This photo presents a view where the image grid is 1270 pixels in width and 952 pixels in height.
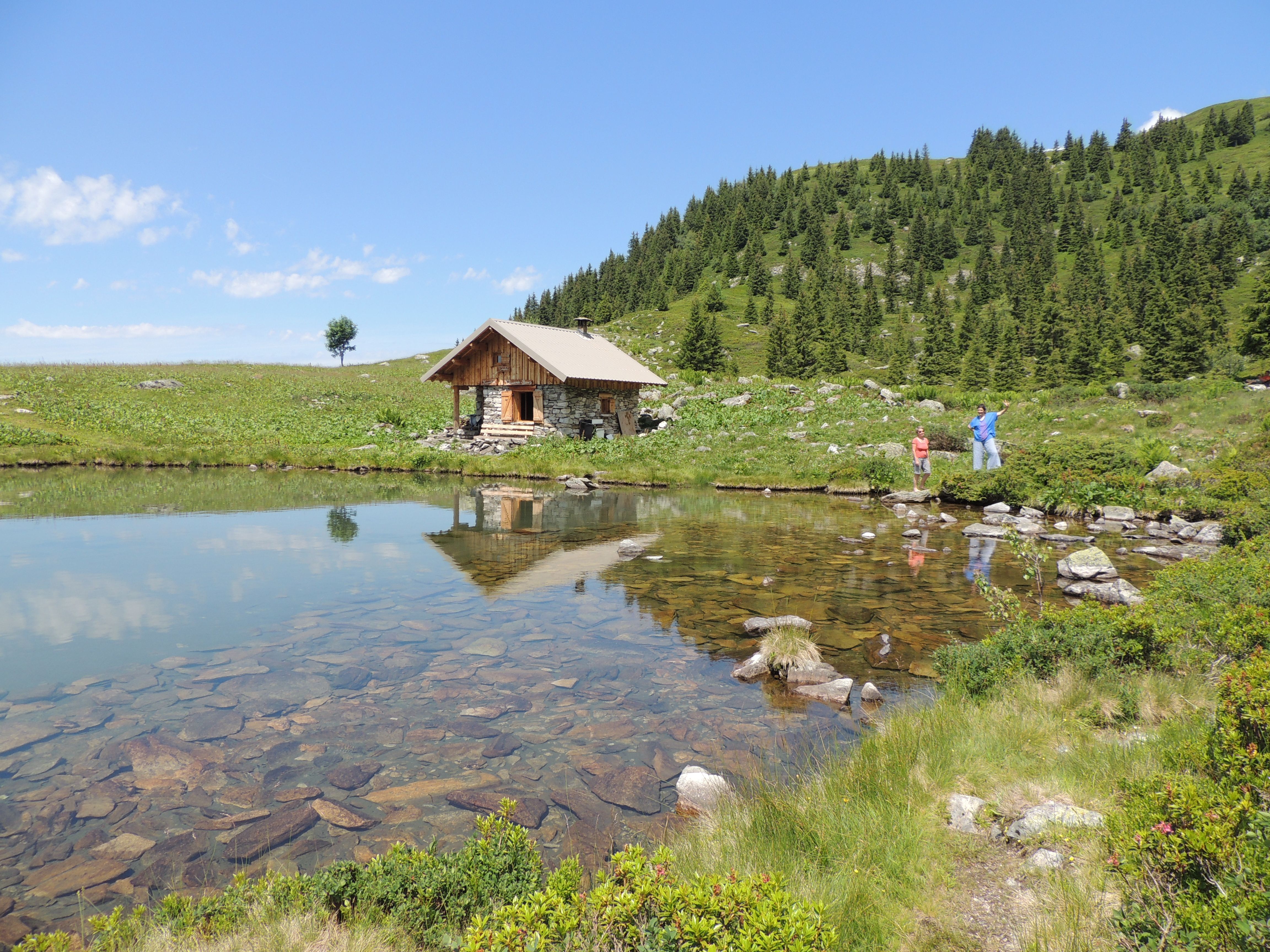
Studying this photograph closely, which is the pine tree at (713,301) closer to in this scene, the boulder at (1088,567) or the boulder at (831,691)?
the boulder at (1088,567)

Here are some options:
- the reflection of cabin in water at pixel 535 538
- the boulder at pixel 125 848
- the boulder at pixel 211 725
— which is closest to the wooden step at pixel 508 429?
the reflection of cabin in water at pixel 535 538

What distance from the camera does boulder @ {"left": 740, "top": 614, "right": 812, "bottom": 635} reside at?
8.76 meters

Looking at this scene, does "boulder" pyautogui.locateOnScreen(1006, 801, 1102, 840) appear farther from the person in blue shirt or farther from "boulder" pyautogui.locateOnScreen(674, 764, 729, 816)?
the person in blue shirt

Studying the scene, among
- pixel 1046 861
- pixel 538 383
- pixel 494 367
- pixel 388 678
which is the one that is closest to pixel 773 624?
pixel 388 678

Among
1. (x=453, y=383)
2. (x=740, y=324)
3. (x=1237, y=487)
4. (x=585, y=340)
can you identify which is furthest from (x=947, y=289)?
(x=1237, y=487)

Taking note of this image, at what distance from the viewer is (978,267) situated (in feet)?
366

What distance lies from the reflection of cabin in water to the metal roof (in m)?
10.6

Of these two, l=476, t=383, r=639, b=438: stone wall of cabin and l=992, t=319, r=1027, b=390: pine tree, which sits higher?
l=992, t=319, r=1027, b=390: pine tree

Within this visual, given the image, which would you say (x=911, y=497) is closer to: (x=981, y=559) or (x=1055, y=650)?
(x=981, y=559)

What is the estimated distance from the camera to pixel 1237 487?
14406 mm

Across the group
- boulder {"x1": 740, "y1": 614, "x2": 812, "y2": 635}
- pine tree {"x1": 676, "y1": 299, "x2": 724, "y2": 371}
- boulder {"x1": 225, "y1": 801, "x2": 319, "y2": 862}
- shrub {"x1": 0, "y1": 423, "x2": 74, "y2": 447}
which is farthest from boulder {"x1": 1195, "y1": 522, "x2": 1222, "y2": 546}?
pine tree {"x1": 676, "y1": 299, "x2": 724, "y2": 371}

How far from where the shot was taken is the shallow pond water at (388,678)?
15.7 feet

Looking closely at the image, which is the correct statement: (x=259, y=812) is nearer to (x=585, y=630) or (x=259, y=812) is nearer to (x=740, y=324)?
(x=585, y=630)

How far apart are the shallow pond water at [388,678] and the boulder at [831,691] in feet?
0.62
